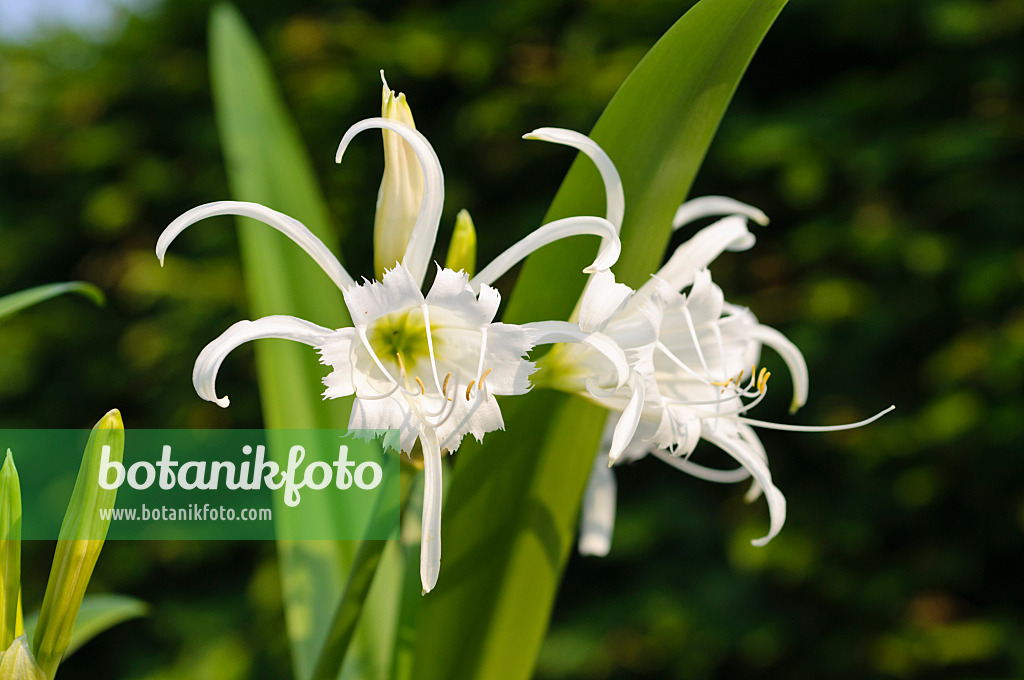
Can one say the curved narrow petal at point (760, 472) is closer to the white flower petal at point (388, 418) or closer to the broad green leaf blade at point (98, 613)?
the white flower petal at point (388, 418)

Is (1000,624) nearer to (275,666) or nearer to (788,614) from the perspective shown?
(788,614)

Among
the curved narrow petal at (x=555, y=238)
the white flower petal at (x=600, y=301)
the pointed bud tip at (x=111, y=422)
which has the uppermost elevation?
the curved narrow petal at (x=555, y=238)

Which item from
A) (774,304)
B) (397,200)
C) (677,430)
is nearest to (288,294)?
(397,200)

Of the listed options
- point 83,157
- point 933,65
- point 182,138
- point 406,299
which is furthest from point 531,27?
point 406,299

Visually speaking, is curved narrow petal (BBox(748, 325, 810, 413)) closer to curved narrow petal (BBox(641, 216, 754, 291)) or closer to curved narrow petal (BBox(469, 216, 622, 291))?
curved narrow petal (BBox(641, 216, 754, 291))

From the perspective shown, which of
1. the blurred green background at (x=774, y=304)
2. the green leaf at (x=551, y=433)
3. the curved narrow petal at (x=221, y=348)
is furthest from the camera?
the blurred green background at (x=774, y=304)

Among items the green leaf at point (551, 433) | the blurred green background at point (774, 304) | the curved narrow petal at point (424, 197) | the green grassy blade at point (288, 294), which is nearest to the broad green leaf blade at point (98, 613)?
the green grassy blade at point (288, 294)

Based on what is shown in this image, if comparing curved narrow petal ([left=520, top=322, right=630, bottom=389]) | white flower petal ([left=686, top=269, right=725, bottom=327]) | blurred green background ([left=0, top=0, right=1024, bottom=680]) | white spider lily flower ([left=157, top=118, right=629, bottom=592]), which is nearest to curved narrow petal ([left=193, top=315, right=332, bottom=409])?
white spider lily flower ([left=157, top=118, right=629, bottom=592])
